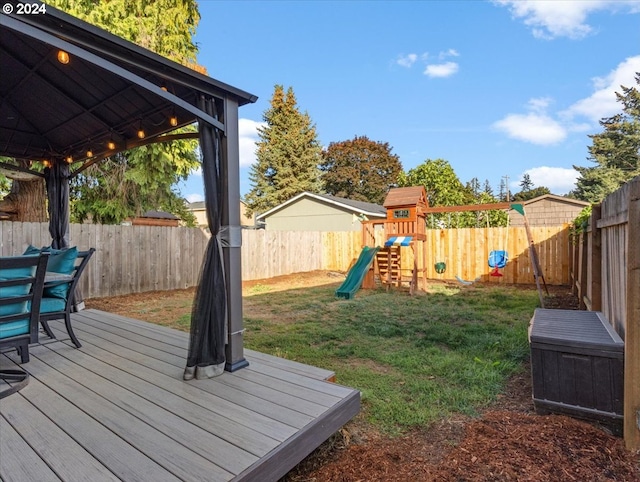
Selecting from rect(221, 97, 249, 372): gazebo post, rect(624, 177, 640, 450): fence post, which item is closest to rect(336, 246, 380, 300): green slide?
rect(221, 97, 249, 372): gazebo post

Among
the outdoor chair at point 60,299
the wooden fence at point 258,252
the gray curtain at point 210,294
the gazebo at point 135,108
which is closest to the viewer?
the gazebo at point 135,108

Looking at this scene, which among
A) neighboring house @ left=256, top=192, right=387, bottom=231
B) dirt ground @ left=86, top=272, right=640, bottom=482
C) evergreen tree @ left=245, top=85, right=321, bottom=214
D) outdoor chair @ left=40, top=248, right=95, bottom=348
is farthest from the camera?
evergreen tree @ left=245, top=85, right=321, bottom=214

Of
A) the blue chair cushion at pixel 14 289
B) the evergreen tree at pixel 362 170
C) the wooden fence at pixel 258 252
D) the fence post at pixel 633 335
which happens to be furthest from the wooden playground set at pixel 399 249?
the evergreen tree at pixel 362 170

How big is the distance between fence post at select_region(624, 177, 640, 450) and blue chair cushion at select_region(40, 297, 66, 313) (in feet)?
13.4

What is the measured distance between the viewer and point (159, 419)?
184cm

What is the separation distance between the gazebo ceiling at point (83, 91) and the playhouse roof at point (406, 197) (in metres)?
5.96

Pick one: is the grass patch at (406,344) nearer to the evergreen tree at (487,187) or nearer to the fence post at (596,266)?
the fence post at (596,266)

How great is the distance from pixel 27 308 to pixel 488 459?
304 centimetres

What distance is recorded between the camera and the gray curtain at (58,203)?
480 centimetres

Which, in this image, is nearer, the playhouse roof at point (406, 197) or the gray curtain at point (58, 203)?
the gray curtain at point (58, 203)

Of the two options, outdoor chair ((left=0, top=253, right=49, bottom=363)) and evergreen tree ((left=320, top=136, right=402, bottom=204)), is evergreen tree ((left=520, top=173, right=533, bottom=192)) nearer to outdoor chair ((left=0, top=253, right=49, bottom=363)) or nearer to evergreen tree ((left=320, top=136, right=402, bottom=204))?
evergreen tree ((left=320, top=136, right=402, bottom=204))

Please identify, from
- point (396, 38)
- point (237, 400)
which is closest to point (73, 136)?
point (237, 400)

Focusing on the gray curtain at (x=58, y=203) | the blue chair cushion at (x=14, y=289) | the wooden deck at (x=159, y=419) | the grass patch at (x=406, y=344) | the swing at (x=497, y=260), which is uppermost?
the gray curtain at (x=58, y=203)

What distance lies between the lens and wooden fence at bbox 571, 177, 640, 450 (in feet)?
6.04
